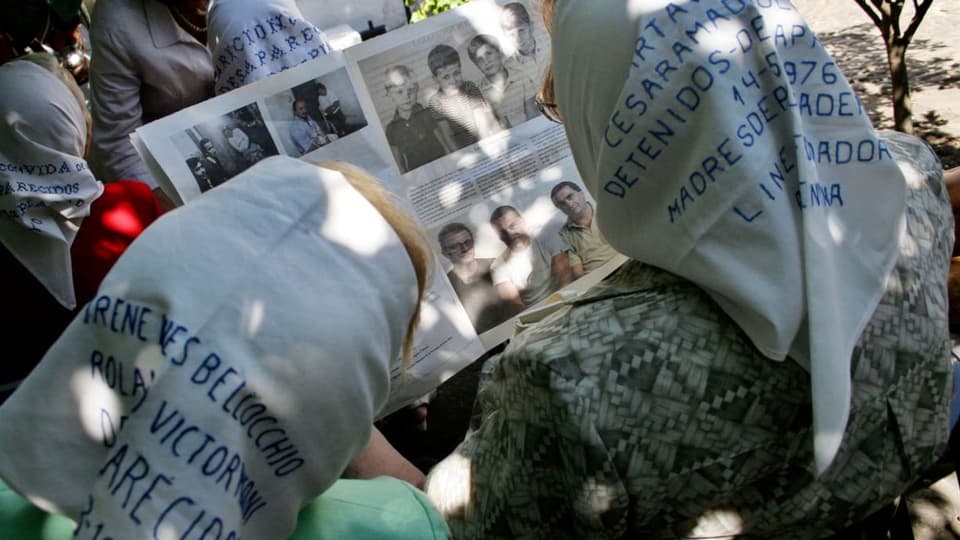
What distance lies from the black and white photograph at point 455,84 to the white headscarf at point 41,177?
2.62 feet

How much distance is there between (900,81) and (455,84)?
2.16m

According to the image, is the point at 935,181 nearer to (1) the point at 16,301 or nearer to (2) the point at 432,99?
(2) the point at 432,99

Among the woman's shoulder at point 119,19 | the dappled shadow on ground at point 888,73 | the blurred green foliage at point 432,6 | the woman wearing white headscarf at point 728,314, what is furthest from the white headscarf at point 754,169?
the blurred green foliage at point 432,6

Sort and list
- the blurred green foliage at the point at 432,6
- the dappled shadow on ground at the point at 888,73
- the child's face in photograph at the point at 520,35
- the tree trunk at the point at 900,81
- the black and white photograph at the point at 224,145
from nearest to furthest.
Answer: the black and white photograph at the point at 224,145 < the child's face in photograph at the point at 520,35 < the tree trunk at the point at 900,81 < the dappled shadow on ground at the point at 888,73 < the blurred green foliage at the point at 432,6

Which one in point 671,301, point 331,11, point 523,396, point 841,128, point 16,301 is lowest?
point 331,11

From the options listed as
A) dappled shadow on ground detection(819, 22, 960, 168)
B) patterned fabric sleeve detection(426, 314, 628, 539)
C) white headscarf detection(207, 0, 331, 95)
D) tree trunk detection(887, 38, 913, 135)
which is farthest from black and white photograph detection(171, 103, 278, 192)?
dappled shadow on ground detection(819, 22, 960, 168)

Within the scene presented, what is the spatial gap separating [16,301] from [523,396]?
1.46 meters

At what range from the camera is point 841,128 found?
39.0 inches

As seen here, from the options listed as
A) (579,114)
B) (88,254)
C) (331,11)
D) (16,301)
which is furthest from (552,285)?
(331,11)

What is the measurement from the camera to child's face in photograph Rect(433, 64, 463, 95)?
1.72 metres

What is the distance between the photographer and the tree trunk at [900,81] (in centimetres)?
292

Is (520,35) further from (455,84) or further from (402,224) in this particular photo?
(402,224)

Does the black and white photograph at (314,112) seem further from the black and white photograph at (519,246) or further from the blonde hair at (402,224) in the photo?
the blonde hair at (402,224)

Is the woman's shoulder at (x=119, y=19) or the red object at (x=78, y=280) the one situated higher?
the woman's shoulder at (x=119, y=19)
